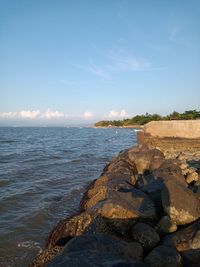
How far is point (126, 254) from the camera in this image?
3949 millimetres

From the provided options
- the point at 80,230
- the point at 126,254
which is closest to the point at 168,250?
the point at 126,254

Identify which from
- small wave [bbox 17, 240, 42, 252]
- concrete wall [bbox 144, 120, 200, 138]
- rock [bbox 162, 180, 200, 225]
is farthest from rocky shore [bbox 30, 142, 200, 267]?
concrete wall [bbox 144, 120, 200, 138]

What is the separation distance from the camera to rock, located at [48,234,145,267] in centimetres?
346

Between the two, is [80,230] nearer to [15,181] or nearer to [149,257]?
[149,257]

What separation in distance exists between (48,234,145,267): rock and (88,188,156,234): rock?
2.84 feet

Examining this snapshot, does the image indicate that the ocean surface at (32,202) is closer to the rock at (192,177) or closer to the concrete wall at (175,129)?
the rock at (192,177)

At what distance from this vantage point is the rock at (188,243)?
14.3ft

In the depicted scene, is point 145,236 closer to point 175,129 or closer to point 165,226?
point 165,226

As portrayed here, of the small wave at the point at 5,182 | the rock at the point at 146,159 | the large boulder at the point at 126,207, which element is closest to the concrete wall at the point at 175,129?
the rock at the point at 146,159

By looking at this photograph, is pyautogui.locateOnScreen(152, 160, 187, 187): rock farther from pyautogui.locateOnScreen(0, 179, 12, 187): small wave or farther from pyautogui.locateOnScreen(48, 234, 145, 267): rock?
pyautogui.locateOnScreen(0, 179, 12, 187): small wave

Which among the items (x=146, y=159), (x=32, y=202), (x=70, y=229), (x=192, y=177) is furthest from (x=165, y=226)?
(x=146, y=159)

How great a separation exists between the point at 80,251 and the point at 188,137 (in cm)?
1617

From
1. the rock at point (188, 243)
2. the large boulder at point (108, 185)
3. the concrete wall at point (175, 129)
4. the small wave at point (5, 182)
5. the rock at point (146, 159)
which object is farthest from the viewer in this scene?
the concrete wall at point (175, 129)

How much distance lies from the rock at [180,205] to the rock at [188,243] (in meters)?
0.50
